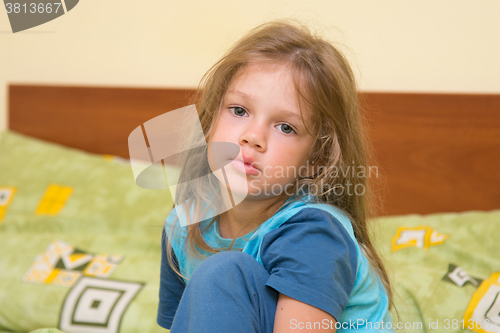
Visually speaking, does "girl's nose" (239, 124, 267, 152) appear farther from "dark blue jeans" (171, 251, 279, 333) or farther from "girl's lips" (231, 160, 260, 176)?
"dark blue jeans" (171, 251, 279, 333)

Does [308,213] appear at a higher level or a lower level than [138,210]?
higher

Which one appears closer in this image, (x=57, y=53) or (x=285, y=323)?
(x=285, y=323)

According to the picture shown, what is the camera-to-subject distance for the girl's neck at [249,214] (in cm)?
70

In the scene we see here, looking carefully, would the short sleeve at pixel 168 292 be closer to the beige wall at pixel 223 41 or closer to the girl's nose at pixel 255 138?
the girl's nose at pixel 255 138

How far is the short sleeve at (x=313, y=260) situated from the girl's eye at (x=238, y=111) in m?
0.17

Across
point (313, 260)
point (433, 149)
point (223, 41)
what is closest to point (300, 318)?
point (313, 260)

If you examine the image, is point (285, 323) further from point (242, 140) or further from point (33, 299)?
point (33, 299)

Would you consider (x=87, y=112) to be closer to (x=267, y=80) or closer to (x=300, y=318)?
(x=267, y=80)

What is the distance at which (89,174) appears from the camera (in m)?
1.32

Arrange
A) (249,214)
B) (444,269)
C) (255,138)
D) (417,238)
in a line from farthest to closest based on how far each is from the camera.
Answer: (417,238) < (444,269) < (249,214) < (255,138)

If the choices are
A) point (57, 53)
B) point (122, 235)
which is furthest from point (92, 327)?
point (57, 53)

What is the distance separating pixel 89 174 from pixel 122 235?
25cm

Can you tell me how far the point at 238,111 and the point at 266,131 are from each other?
2.6 inches

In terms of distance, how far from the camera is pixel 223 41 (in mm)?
1385
